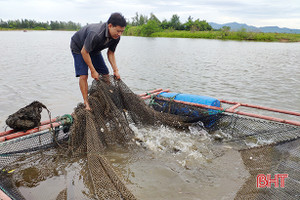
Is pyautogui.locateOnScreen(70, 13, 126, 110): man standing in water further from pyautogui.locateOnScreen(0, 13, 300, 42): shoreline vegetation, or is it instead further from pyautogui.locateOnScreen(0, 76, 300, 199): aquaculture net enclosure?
pyautogui.locateOnScreen(0, 13, 300, 42): shoreline vegetation

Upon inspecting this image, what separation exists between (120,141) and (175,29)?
76.6 meters

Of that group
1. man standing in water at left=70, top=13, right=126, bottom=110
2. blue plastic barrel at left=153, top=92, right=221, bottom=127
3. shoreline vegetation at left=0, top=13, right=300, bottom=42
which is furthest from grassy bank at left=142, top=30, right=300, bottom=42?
man standing in water at left=70, top=13, right=126, bottom=110

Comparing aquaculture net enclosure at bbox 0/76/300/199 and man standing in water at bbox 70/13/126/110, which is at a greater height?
man standing in water at bbox 70/13/126/110

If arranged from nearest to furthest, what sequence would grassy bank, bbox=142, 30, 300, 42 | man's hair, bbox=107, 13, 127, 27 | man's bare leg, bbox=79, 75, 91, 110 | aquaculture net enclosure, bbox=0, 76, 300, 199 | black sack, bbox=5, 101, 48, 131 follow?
1. aquaculture net enclosure, bbox=0, 76, 300, 199
2. black sack, bbox=5, 101, 48, 131
3. man's hair, bbox=107, 13, 127, 27
4. man's bare leg, bbox=79, 75, 91, 110
5. grassy bank, bbox=142, 30, 300, 42

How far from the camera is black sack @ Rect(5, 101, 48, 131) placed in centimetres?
327

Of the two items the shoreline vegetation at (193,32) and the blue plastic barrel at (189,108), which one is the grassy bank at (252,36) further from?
the blue plastic barrel at (189,108)

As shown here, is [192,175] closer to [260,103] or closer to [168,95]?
[168,95]

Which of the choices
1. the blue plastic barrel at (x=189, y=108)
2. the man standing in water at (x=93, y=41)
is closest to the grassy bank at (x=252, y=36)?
the blue plastic barrel at (x=189, y=108)

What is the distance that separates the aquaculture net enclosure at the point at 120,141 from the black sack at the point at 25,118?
7.8 inches

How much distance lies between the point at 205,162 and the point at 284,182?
3.80 feet

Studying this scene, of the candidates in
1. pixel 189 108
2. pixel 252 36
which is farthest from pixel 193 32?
pixel 189 108

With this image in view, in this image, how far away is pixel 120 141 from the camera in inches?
A: 157

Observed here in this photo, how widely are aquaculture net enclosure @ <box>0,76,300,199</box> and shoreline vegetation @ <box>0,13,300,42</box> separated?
4319 cm

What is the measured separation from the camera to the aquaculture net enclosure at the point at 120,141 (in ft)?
8.82
